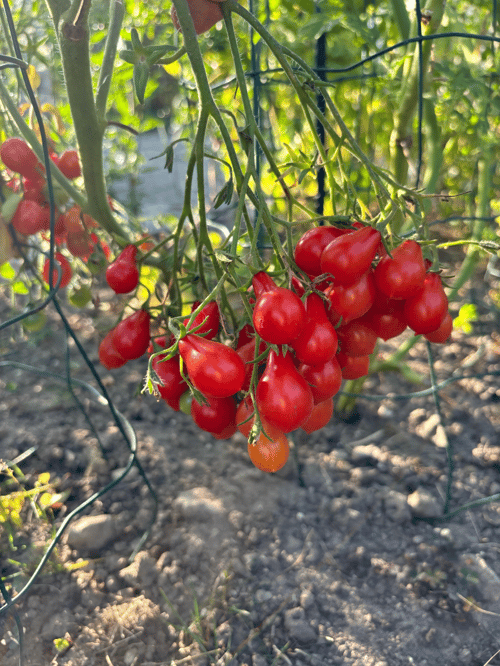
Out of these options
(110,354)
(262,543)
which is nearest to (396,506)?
(262,543)

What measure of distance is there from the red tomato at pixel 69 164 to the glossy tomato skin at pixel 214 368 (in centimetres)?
54

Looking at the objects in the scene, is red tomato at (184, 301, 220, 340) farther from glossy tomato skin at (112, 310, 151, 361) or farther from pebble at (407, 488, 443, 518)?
pebble at (407, 488, 443, 518)

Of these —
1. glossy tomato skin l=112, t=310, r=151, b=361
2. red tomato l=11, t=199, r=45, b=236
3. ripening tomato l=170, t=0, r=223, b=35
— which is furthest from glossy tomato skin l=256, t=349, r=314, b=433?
red tomato l=11, t=199, r=45, b=236

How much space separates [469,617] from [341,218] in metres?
0.85

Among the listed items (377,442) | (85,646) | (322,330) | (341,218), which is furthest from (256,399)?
(377,442)

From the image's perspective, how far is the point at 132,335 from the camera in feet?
2.32

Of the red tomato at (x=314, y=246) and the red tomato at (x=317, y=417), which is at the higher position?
the red tomato at (x=314, y=246)

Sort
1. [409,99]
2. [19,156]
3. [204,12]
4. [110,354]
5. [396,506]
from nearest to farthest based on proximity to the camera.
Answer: [204,12]
[110,354]
[19,156]
[409,99]
[396,506]

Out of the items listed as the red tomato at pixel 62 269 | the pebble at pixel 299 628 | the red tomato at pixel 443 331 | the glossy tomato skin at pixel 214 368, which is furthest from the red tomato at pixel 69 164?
the pebble at pixel 299 628

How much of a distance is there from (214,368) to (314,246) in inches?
7.3

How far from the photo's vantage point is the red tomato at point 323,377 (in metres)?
0.60

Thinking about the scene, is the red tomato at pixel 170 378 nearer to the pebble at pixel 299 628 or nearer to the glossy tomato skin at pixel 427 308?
the glossy tomato skin at pixel 427 308

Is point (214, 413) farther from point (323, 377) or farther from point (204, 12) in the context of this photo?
point (204, 12)

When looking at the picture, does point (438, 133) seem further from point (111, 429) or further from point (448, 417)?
point (111, 429)
